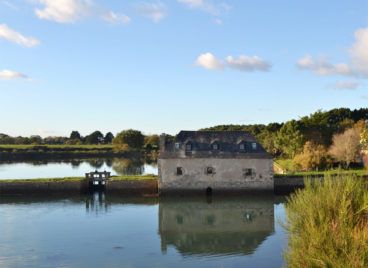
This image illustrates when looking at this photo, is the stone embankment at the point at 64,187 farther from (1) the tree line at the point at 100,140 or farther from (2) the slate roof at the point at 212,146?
(1) the tree line at the point at 100,140

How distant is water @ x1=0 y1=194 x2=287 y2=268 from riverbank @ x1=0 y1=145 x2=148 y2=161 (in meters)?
74.0

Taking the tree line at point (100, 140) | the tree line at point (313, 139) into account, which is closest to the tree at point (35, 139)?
the tree line at point (100, 140)

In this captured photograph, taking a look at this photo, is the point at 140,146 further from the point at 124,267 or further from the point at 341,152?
the point at 124,267

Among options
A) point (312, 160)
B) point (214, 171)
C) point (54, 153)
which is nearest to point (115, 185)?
point (214, 171)

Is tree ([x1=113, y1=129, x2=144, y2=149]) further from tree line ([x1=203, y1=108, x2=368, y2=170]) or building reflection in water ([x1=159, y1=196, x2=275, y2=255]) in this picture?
building reflection in water ([x1=159, y1=196, x2=275, y2=255])

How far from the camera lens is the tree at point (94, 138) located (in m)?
163

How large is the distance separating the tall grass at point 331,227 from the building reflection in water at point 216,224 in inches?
348

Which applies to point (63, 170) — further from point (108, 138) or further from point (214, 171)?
point (108, 138)

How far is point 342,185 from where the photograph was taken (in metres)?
13.9

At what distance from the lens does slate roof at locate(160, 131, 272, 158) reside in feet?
134

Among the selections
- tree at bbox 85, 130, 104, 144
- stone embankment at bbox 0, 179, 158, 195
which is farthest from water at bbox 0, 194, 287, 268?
tree at bbox 85, 130, 104, 144

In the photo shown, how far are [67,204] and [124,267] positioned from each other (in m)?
18.7

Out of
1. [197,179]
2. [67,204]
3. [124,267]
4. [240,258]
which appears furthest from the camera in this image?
[197,179]

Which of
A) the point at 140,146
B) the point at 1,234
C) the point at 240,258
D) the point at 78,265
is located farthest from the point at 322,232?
the point at 140,146
